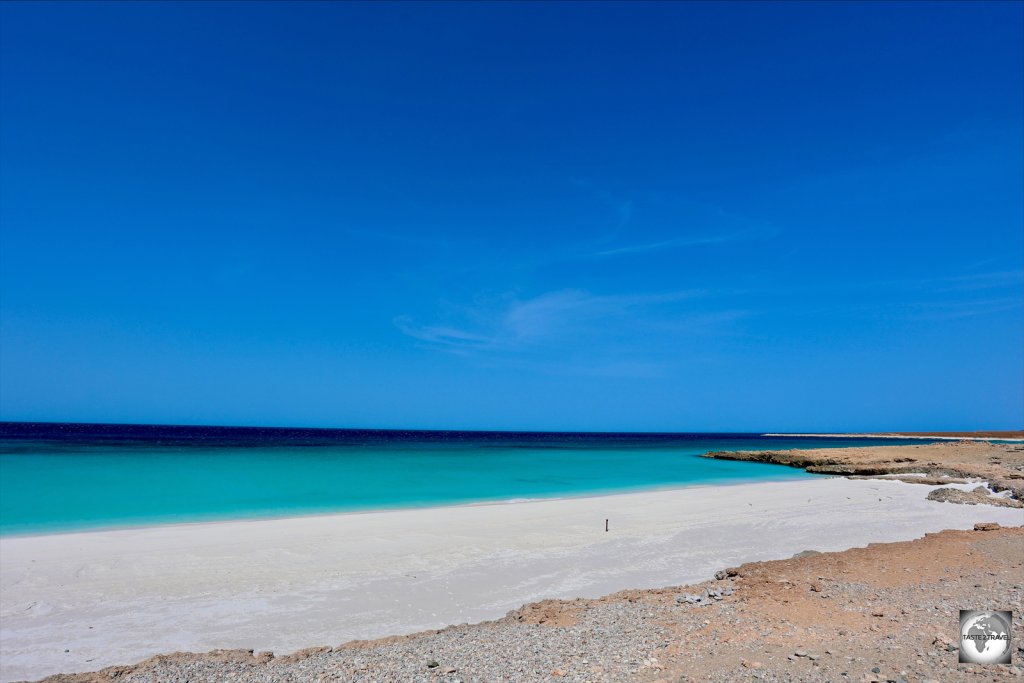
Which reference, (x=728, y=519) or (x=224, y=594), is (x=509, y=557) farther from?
(x=728, y=519)

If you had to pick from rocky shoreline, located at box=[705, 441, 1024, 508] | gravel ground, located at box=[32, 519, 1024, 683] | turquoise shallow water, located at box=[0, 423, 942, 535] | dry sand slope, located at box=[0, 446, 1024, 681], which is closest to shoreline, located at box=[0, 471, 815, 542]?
turquoise shallow water, located at box=[0, 423, 942, 535]

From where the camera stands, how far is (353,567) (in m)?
11.6

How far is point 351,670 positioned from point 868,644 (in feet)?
19.2

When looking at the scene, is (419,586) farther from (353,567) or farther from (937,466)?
(937,466)

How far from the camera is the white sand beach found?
8.09 meters

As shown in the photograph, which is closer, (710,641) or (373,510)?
(710,641)

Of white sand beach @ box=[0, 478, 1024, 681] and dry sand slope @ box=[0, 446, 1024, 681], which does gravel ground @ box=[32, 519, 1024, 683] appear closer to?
dry sand slope @ box=[0, 446, 1024, 681]

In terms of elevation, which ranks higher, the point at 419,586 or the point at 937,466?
the point at 937,466

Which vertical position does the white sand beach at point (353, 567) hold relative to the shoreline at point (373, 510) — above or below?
above

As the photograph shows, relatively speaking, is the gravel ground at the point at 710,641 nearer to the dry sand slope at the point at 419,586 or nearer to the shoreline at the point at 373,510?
the dry sand slope at the point at 419,586

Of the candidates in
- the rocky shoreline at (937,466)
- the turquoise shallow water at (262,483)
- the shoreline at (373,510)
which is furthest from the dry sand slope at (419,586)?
the turquoise shallow water at (262,483)

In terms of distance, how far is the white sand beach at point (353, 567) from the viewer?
26.5ft

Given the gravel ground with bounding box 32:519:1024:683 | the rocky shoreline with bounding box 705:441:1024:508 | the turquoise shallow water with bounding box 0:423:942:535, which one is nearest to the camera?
the gravel ground with bounding box 32:519:1024:683

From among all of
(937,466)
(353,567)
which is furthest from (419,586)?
(937,466)
